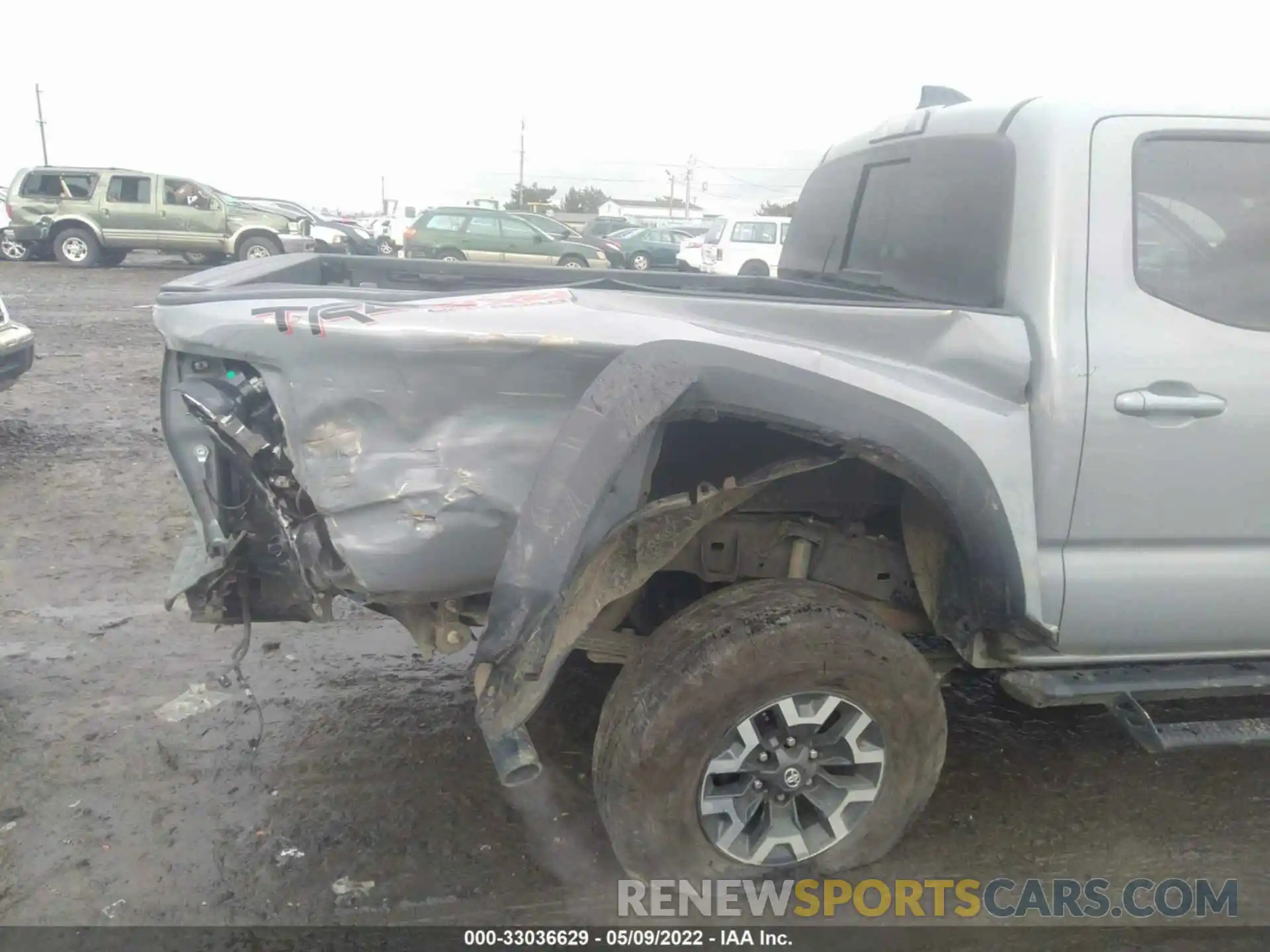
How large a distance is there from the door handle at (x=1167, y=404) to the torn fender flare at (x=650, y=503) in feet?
1.42

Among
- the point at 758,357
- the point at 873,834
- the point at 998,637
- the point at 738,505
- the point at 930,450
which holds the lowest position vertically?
the point at 873,834

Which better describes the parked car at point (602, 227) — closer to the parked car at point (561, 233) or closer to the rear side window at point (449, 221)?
the parked car at point (561, 233)

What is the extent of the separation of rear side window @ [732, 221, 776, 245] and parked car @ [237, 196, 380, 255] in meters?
7.80

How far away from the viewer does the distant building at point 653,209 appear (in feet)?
196

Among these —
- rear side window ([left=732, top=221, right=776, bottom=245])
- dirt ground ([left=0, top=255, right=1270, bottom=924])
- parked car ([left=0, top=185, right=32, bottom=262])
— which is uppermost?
rear side window ([left=732, top=221, right=776, bottom=245])

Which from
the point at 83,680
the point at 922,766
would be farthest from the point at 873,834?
the point at 83,680

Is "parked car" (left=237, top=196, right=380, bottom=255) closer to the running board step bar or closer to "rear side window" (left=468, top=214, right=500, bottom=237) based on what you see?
"rear side window" (left=468, top=214, right=500, bottom=237)

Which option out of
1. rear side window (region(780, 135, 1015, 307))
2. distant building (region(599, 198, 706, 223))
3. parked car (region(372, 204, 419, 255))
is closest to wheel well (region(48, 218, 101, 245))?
parked car (region(372, 204, 419, 255))

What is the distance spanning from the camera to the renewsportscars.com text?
2520 mm

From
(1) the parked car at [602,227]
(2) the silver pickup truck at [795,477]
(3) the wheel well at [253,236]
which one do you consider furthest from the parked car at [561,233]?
(2) the silver pickup truck at [795,477]

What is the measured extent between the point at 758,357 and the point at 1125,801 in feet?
6.72

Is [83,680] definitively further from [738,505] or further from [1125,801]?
[1125,801]

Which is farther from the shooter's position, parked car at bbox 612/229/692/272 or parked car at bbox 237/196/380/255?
parked car at bbox 612/229/692/272

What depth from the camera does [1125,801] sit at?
9.78 feet
